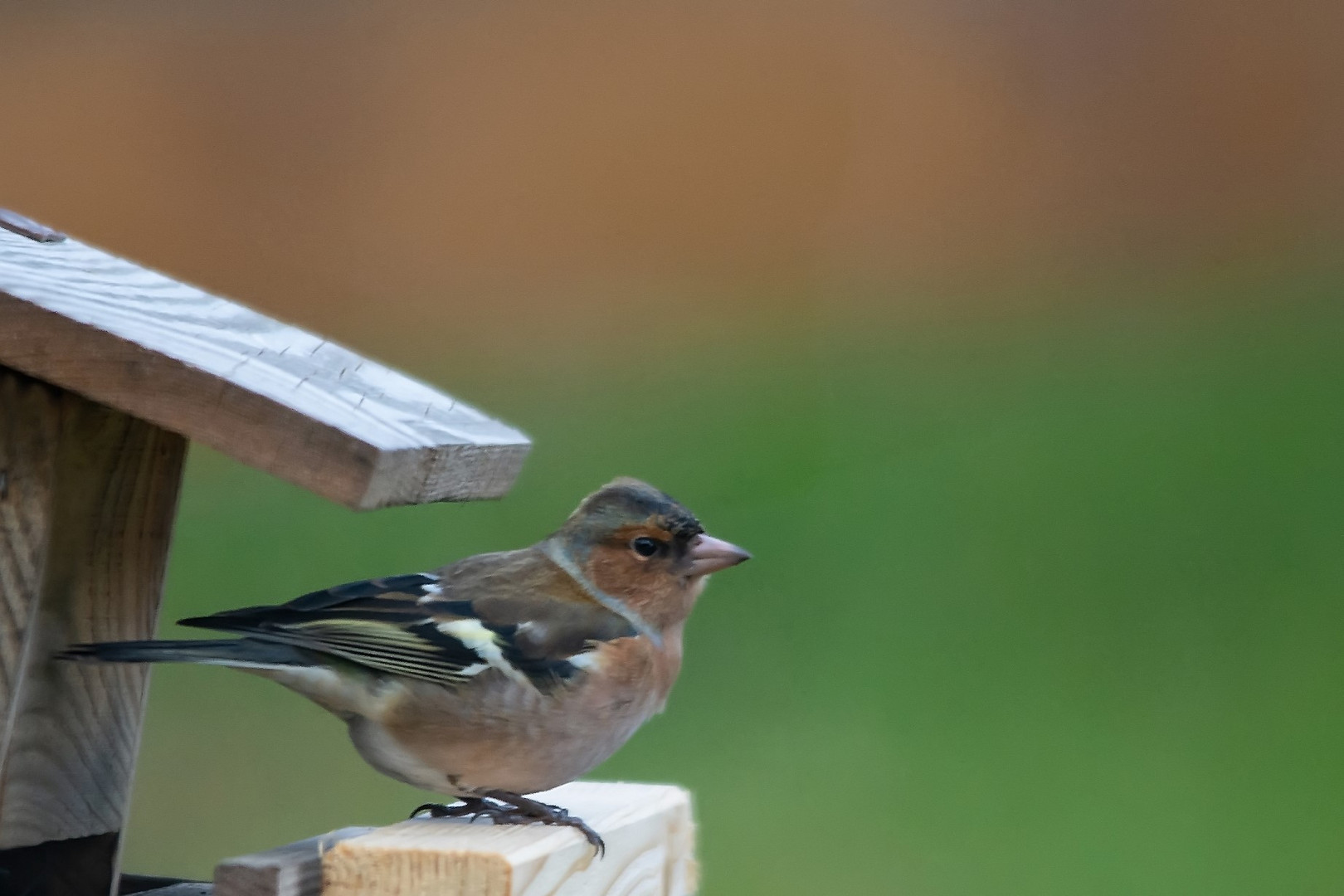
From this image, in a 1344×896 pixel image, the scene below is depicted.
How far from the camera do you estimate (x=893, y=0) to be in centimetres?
560

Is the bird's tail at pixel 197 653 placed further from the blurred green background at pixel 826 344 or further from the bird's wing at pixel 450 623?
the blurred green background at pixel 826 344

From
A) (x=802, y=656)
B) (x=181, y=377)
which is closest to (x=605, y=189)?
(x=802, y=656)

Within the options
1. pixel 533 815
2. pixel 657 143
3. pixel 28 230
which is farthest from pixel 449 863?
pixel 657 143

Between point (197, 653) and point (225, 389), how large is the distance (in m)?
0.32

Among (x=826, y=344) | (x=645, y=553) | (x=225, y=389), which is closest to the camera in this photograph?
(x=225, y=389)

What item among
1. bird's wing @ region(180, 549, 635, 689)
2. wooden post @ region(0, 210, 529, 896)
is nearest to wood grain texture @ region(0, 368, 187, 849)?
wooden post @ region(0, 210, 529, 896)

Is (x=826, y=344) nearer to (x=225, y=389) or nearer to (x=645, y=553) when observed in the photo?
(x=645, y=553)

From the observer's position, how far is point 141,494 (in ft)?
7.16

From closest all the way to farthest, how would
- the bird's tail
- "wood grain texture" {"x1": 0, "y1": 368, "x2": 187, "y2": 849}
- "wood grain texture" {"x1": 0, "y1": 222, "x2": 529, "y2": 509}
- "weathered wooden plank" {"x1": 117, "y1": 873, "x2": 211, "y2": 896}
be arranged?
"wood grain texture" {"x1": 0, "y1": 222, "x2": 529, "y2": 509}, the bird's tail, "wood grain texture" {"x1": 0, "y1": 368, "x2": 187, "y2": 849}, "weathered wooden plank" {"x1": 117, "y1": 873, "x2": 211, "y2": 896}

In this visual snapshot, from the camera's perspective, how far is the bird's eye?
2523 mm

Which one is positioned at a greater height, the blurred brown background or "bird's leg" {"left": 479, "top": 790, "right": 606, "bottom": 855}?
the blurred brown background

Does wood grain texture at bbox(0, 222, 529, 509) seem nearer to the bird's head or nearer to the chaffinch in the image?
the chaffinch

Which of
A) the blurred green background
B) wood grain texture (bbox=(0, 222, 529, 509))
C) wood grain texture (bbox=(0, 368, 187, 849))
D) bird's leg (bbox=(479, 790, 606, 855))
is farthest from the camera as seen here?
the blurred green background

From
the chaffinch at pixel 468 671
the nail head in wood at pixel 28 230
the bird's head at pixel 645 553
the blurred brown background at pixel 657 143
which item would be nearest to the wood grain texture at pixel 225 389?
the nail head in wood at pixel 28 230
